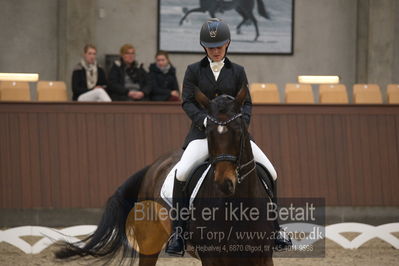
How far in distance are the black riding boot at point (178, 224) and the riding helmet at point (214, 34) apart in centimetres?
98

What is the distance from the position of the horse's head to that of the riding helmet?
Result: 546 millimetres

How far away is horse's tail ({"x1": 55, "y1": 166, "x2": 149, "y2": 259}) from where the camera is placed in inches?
228

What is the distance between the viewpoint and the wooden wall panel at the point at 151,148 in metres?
9.02

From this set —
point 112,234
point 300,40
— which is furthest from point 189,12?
point 112,234

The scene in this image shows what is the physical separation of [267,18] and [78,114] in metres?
6.31

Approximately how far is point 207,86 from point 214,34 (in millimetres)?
363

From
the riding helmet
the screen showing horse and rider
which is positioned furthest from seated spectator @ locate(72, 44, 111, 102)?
the riding helmet

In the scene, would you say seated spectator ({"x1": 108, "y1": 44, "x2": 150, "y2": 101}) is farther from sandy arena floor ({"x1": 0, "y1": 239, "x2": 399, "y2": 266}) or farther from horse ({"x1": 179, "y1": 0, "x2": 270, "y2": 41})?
horse ({"x1": 179, "y1": 0, "x2": 270, "y2": 41})

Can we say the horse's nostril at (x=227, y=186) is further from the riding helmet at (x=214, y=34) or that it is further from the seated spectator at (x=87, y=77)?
the seated spectator at (x=87, y=77)

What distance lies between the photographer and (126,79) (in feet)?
34.3

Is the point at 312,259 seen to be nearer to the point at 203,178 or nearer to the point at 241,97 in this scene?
the point at 203,178

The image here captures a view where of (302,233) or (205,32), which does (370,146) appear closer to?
(302,233)

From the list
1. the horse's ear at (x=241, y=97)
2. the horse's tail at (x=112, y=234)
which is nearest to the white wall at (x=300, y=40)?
the horse's tail at (x=112, y=234)

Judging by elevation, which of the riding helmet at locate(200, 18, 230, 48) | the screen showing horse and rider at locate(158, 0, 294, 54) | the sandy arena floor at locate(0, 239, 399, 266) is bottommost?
the sandy arena floor at locate(0, 239, 399, 266)
